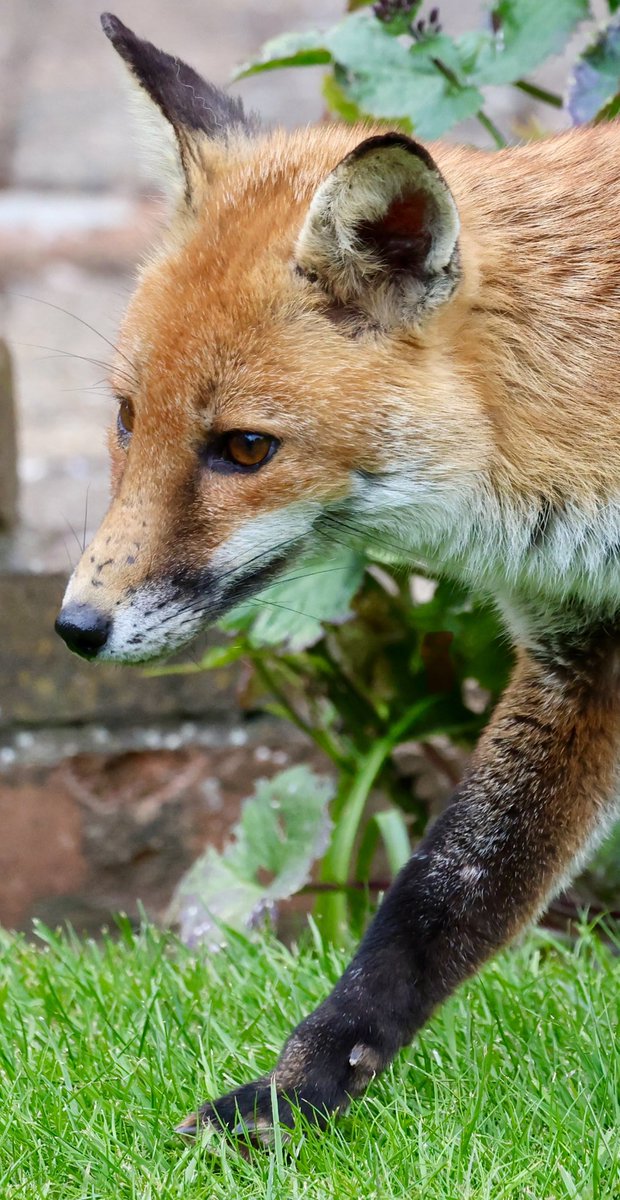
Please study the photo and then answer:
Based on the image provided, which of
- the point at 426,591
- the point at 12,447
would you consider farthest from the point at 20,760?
the point at 426,591

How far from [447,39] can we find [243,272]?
70.2 inches

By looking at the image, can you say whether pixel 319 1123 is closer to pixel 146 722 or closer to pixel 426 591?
pixel 146 722

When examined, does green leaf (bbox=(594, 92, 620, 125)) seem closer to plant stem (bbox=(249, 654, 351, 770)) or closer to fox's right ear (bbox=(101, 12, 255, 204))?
fox's right ear (bbox=(101, 12, 255, 204))

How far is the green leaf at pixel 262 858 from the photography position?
13.8 feet

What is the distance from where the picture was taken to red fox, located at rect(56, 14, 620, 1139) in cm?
279

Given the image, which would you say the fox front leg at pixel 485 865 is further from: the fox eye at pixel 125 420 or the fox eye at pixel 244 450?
the fox eye at pixel 125 420

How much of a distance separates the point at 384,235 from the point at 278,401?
0.42m

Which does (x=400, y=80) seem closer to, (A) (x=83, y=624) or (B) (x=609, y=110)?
(B) (x=609, y=110)

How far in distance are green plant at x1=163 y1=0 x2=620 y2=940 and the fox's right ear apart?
0.84 m

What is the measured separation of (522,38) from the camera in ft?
13.8

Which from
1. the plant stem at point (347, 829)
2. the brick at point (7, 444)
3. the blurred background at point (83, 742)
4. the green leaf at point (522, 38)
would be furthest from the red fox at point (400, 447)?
the brick at point (7, 444)

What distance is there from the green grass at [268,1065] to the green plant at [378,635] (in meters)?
0.62

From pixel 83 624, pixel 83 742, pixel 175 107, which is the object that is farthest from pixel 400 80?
pixel 83 742

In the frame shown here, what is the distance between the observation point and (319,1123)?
2.81 meters
